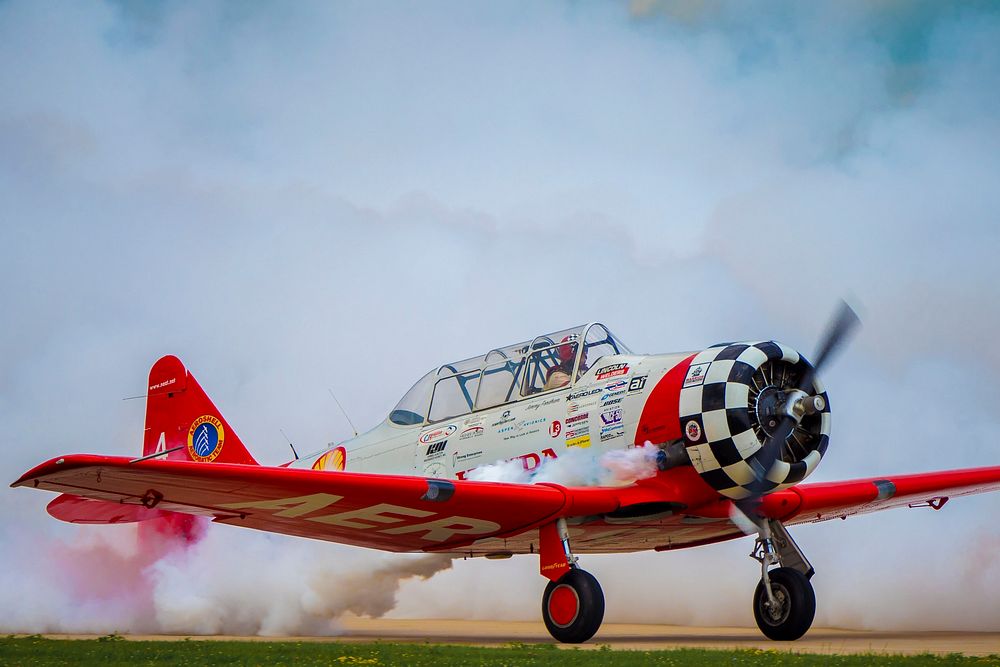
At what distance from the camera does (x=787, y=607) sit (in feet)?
35.6

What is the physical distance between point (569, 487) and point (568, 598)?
1217 mm

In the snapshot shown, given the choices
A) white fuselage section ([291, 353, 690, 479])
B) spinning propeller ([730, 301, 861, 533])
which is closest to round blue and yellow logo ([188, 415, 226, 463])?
white fuselage section ([291, 353, 690, 479])

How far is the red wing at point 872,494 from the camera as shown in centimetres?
1206

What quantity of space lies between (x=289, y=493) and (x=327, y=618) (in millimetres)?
3734

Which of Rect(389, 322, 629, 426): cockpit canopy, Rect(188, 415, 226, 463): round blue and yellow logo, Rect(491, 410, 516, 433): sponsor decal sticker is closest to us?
Rect(389, 322, 629, 426): cockpit canopy

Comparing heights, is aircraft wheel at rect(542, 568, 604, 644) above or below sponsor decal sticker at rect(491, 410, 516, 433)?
below

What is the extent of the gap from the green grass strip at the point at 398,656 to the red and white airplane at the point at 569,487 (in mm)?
1254

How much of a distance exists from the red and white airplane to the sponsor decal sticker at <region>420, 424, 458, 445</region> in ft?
0.10

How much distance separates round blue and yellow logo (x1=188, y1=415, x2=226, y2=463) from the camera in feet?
47.4

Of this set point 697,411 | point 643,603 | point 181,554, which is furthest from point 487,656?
point 643,603

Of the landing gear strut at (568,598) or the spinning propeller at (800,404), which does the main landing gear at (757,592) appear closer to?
the landing gear strut at (568,598)

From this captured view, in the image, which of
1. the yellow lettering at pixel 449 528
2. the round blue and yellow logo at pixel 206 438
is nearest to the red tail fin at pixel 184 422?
the round blue and yellow logo at pixel 206 438

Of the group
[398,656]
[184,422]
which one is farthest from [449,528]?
[184,422]

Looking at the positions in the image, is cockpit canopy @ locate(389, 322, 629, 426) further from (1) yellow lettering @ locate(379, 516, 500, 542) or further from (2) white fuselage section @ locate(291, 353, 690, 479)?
(1) yellow lettering @ locate(379, 516, 500, 542)
